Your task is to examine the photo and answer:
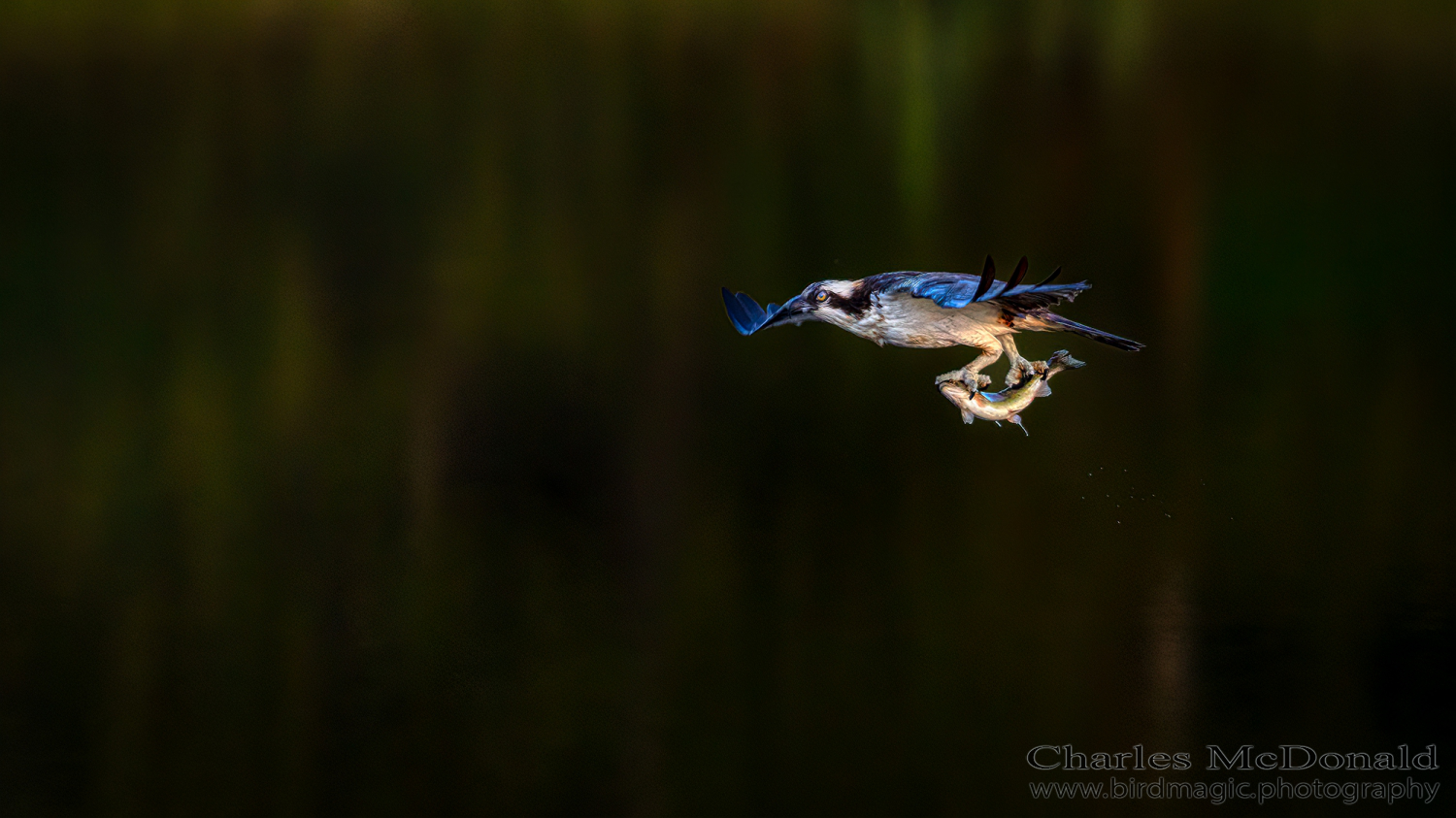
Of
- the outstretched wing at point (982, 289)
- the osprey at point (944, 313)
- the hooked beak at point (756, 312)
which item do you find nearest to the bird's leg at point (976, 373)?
the osprey at point (944, 313)

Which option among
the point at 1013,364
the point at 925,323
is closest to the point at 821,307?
the point at 925,323

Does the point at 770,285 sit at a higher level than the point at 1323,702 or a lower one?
higher

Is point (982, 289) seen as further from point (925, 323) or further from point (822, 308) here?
point (822, 308)

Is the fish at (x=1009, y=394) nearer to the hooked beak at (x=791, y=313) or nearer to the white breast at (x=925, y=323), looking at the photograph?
the white breast at (x=925, y=323)

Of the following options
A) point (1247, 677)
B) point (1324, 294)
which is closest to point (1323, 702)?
point (1247, 677)

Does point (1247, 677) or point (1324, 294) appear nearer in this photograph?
point (1247, 677)

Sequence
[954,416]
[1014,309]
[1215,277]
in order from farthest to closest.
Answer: [1215,277]
[954,416]
[1014,309]

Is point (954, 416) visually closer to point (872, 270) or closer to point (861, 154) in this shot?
point (872, 270)
